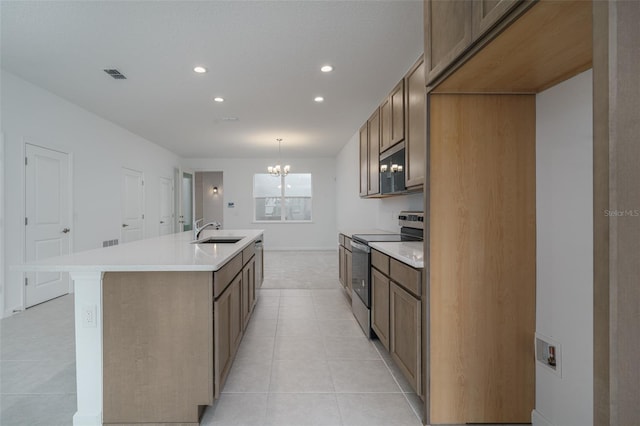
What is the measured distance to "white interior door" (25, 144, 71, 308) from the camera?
384 cm

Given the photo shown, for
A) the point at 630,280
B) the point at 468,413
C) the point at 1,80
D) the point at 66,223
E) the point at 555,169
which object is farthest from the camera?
the point at 66,223

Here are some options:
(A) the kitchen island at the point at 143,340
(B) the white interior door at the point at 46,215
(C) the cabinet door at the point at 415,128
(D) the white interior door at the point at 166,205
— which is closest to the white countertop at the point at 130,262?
(A) the kitchen island at the point at 143,340

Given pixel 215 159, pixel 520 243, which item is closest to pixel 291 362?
pixel 520 243

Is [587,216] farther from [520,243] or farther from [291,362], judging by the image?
[291,362]

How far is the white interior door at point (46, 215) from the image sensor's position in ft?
12.6

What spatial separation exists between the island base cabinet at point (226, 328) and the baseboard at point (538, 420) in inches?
67.7

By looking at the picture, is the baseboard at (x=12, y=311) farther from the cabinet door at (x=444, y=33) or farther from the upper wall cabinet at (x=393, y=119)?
the cabinet door at (x=444, y=33)

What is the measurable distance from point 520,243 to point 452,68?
3.28ft

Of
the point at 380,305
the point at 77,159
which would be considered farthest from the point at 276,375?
the point at 77,159

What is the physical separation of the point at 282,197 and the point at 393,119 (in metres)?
6.88

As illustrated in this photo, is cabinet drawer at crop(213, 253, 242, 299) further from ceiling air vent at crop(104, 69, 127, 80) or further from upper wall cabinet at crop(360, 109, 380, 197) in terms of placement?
ceiling air vent at crop(104, 69, 127, 80)

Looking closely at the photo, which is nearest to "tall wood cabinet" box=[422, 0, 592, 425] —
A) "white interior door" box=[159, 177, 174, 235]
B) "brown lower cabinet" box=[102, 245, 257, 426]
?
"brown lower cabinet" box=[102, 245, 257, 426]

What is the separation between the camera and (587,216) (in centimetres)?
139

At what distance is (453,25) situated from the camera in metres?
1.45
